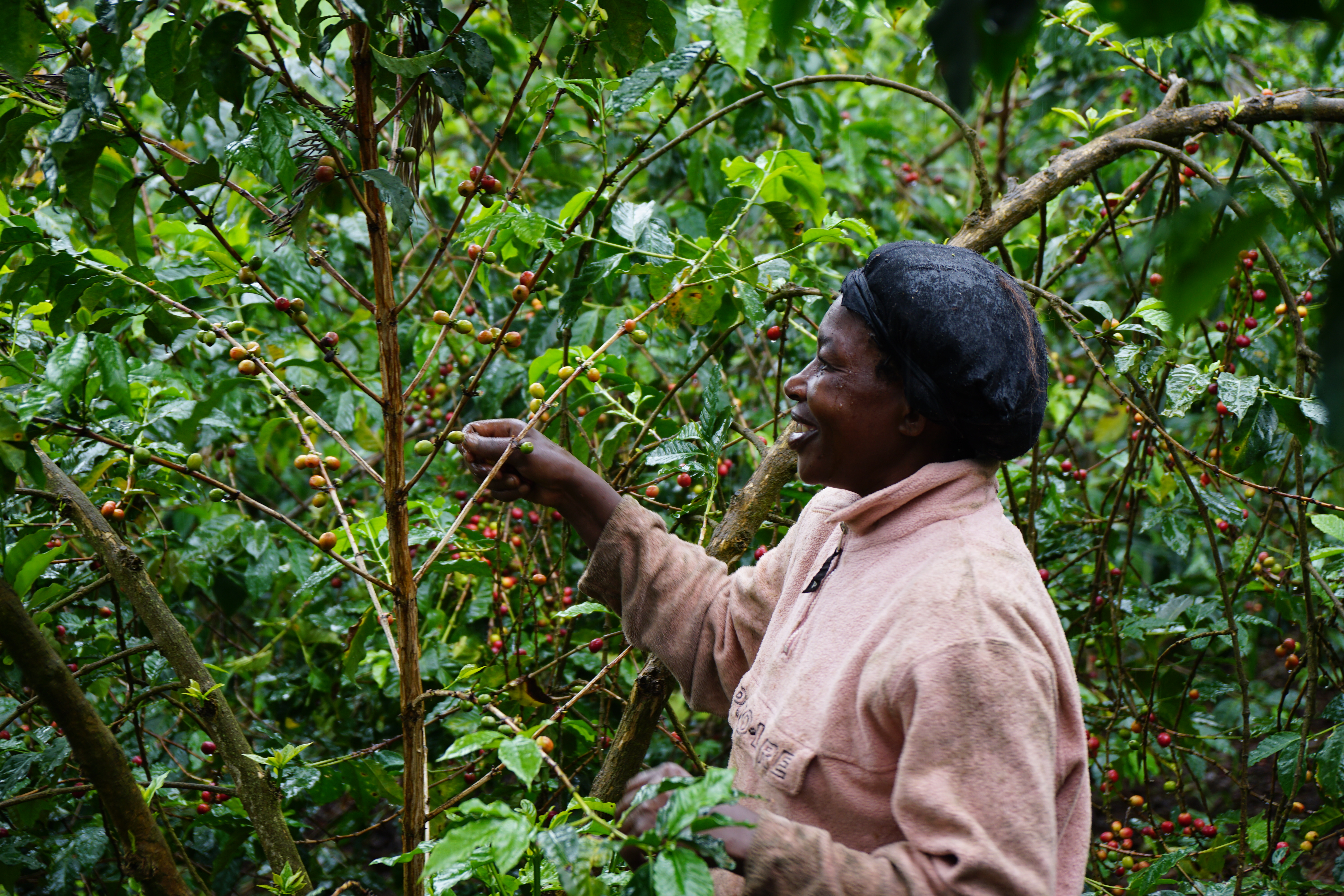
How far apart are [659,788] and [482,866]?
367 mm

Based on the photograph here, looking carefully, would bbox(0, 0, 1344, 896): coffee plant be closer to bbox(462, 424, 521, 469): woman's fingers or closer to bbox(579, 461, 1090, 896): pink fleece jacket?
bbox(462, 424, 521, 469): woman's fingers

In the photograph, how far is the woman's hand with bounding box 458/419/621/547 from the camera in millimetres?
1729

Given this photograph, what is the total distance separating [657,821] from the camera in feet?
3.67

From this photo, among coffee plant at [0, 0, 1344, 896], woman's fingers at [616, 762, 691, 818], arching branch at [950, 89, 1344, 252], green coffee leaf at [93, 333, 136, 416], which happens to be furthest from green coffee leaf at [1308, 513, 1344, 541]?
green coffee leaf at [93, 333, 136, 416]

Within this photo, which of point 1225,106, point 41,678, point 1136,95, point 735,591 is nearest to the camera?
point 41,678

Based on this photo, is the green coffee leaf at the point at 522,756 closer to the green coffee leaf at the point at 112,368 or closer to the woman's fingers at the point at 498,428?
the woman's fingers at the point at 498,428

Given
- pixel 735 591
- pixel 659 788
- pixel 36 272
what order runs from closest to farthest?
pixel 659 788
pixel 36 272
pixel 735 591

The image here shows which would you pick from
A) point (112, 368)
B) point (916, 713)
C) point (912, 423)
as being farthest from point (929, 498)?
point (112, 368)

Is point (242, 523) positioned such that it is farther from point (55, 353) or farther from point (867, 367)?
point (867, 367)

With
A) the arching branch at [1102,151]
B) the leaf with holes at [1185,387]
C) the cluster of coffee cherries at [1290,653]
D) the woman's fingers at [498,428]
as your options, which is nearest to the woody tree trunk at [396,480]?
the woman's fingers at [498,428]

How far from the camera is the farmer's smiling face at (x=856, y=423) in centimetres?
145

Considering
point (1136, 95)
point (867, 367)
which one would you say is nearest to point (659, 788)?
point (867, 367)

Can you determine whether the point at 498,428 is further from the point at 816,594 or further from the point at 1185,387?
the point at 1185,387

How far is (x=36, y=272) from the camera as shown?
1572mm
